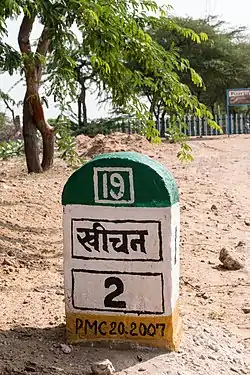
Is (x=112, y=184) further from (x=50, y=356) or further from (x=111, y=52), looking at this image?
(x=111, y=52)

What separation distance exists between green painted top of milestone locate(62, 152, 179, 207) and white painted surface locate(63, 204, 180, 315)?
47 millimetres

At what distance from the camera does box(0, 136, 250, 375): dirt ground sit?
3586mm

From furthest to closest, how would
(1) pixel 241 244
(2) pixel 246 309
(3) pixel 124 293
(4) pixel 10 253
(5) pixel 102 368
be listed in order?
(1) pixel 241 244 < (4) pixel 10 253 < (2) pixel 246 309 < (3) pixel 124 293 < (5) pixel 102 368

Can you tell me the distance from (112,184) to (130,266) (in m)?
0.48

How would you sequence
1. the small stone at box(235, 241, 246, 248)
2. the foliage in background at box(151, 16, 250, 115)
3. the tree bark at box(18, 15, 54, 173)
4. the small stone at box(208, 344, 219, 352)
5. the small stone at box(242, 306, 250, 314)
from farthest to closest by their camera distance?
1. the foliage in background at box(151, 16, 250, 115)
2. the tree bark at box(18, 15, 54, 173)
3. the small stone at box(235, 241, 246, 248)
4. the small stone at box(242, 306, 250, 314)
5. the small stone at box(208, 344, 219, 352)

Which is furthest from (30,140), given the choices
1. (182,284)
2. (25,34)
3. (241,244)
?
(182,284)

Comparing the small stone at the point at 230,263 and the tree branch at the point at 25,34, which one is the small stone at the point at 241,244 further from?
the tree branch at the point at 25,34

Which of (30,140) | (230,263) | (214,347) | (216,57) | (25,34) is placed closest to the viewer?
(214,347)

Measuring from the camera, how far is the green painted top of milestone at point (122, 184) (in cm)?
360

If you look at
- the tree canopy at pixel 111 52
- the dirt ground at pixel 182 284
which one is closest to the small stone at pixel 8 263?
the dirt ground at pixel 182 284

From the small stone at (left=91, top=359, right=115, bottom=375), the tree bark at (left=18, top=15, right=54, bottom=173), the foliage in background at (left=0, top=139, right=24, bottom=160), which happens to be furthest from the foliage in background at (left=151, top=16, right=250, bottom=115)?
the small stone at (left=91, top=359, right=115, bottom=375)

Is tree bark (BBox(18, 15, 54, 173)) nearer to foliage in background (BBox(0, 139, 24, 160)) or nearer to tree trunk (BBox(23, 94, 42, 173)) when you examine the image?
tree trunk (BBox(23, 94, 42, 173))

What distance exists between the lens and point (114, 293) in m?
3.73

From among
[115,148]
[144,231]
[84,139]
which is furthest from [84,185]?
[84,139]
